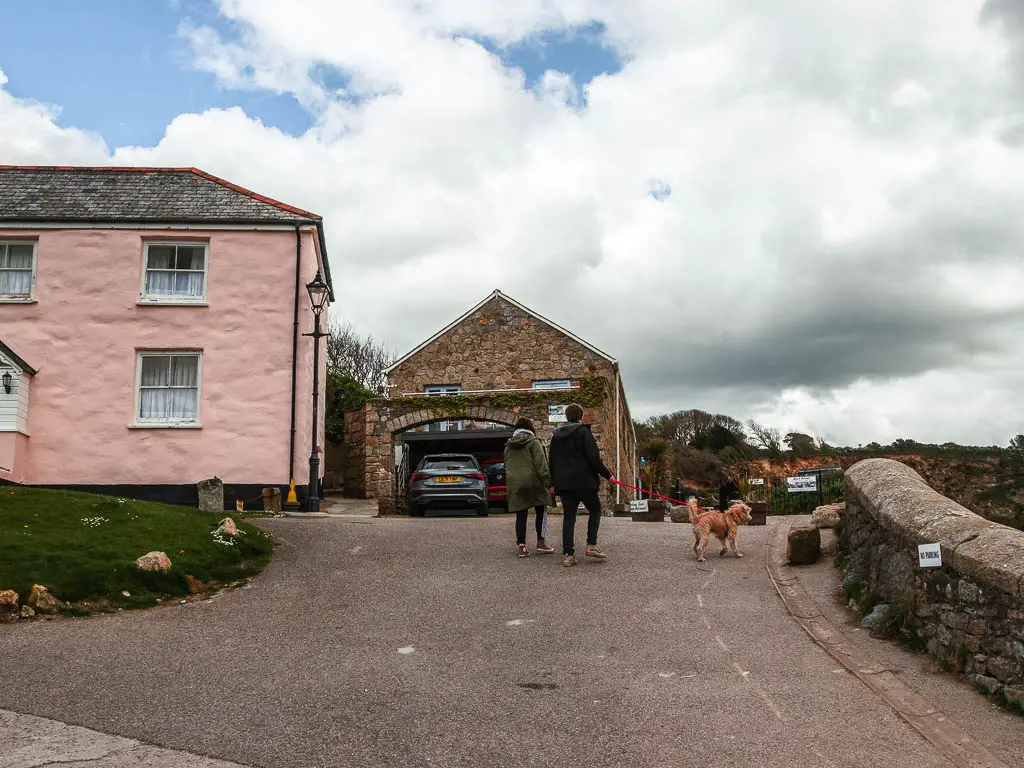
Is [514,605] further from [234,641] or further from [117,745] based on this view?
[117,745]

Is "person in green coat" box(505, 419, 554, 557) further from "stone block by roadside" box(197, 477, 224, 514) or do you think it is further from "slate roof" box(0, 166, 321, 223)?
"slate roof" box(0, 166, 321, 223)

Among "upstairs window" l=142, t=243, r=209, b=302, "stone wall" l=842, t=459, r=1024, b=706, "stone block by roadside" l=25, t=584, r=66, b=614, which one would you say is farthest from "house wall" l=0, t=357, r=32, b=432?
"stone wall" l=842, t=459, r=1024, b=706

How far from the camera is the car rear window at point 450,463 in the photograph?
2006 centimetres

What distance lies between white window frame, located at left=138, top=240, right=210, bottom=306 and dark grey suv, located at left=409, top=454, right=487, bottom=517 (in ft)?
19.0

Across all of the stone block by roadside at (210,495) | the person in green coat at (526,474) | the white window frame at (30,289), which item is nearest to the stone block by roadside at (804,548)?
the person in green coat at (526,474)

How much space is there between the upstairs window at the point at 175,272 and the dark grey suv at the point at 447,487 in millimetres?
5886

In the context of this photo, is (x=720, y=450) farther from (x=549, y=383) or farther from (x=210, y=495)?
(x=210, y=495)

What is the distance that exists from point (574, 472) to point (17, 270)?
46.3 feet

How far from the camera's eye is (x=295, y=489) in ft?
64.2

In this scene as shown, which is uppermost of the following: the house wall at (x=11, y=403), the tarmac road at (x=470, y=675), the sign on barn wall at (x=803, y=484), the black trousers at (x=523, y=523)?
the house wall at (x=11, y=403)

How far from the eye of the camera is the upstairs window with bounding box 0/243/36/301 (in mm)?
19547

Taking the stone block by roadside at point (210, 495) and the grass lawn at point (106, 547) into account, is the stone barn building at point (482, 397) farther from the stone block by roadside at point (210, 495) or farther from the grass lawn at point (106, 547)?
the grass lawn at point (106, 547)

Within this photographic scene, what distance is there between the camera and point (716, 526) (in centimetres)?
1198

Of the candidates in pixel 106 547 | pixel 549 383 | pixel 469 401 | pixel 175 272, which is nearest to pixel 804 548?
pixel 106 547
